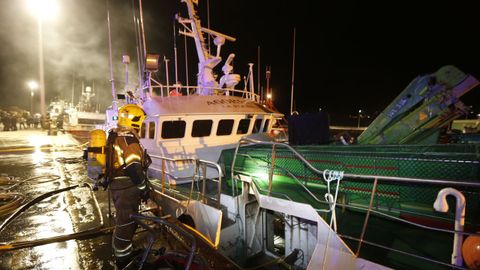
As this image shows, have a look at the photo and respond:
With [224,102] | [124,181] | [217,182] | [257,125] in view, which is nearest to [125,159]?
[124,181]

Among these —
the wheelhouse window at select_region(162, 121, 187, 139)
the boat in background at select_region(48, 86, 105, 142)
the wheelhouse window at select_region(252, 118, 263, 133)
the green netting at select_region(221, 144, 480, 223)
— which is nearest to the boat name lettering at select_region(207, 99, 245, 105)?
the wheelhouse window at select_region(252, 118, 263, 133)

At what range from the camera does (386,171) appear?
12.8 feet

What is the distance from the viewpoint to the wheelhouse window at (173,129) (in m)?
6.79

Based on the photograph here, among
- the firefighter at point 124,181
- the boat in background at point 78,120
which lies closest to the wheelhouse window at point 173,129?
the firefighter at point 124,181

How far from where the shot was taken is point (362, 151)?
4.44 m

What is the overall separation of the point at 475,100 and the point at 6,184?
57860 mm

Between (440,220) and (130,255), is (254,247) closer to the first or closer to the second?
(130,255)

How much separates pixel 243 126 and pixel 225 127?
0.65 meters

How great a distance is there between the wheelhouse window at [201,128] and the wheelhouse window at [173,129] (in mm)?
311

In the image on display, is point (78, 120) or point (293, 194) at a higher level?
point (78, 120)

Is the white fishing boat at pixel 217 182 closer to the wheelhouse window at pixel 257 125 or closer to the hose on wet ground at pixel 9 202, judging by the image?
the wheelhouse window at pixel 257 125

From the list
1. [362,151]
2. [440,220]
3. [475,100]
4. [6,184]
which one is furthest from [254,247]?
[475,100]

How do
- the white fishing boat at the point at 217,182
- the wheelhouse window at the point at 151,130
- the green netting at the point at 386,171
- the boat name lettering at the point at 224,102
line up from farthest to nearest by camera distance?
1. the boat name lettering at the point at 224,102
2. the wheelhouse window at the point at 151,130
3. the white fishing boat at the point at 217,182
4. the green netting at the point at 386,171

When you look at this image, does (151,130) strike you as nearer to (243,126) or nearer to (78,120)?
(243,126)
